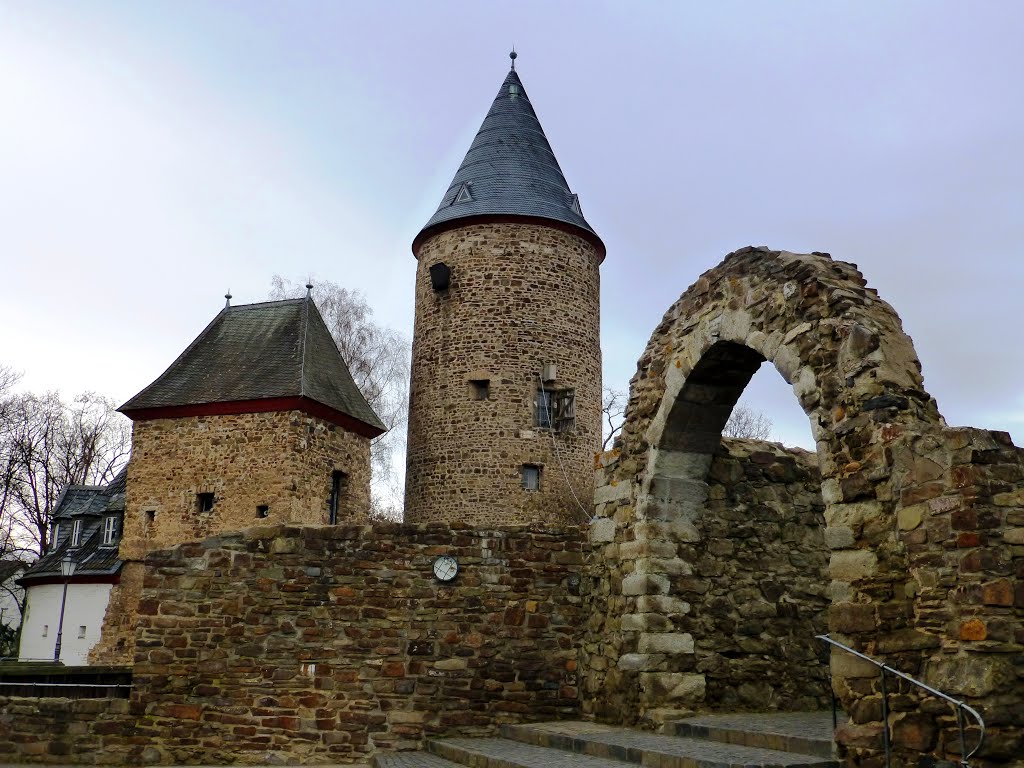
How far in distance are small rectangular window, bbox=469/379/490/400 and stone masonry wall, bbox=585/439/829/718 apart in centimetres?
1427

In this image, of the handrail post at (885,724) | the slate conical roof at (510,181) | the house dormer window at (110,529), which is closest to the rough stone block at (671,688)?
the handrail post at (885,724)

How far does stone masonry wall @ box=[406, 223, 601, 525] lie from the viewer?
22812mm

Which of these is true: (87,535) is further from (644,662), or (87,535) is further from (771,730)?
(771,730)

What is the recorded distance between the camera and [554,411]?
76.8 ft

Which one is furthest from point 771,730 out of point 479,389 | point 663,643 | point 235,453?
point 479,389

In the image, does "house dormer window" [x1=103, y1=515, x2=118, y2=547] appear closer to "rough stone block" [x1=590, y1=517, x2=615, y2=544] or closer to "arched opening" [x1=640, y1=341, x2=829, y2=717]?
"rough stone block" [x1=590, y1=517, x2=615, y2=544]

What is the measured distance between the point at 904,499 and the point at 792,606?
337cm

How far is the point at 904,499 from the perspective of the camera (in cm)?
546

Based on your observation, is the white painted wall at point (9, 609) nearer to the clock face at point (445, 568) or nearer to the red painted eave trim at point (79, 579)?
the red painted eave trim at point (79, 579)

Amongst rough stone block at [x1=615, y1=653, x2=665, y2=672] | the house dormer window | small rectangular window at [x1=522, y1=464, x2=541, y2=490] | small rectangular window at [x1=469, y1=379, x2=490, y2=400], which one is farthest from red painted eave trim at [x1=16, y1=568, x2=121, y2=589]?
rough stone block at [x1=615, y1=653, x2=665, y2=672]

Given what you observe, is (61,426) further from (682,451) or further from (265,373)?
(682,451)

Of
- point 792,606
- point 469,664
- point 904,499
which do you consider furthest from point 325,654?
point 904,499

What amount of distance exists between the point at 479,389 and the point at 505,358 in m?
1.02

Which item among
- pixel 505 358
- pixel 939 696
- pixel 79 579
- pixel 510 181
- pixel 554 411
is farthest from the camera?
pixel 510 181
